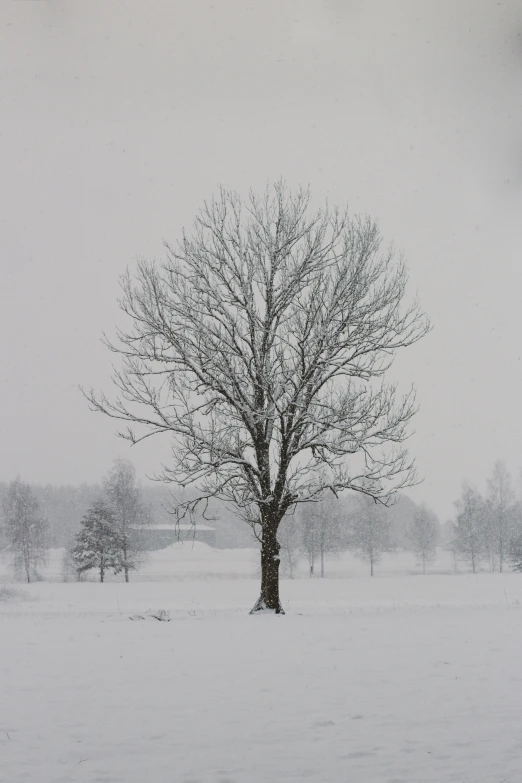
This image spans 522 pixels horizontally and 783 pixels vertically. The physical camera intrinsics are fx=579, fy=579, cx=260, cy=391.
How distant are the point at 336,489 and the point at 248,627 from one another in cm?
432

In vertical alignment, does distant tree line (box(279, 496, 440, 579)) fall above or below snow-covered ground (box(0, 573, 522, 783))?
below

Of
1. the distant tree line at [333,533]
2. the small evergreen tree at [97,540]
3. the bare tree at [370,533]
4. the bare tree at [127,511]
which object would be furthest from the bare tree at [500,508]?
the small evergreen tree at [97,540]

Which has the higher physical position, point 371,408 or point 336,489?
point 371,408

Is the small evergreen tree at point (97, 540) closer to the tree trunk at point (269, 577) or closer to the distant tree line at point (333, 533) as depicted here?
the distant tree line at point (333, 533)

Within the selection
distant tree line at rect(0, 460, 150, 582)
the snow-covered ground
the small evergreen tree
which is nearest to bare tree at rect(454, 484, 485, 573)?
distant tree line at rect(0, 460, 150, 582)

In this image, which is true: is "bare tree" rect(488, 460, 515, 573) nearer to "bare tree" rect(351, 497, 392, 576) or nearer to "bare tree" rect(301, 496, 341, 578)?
"bare tree" rect(351, 497, 392, 576)

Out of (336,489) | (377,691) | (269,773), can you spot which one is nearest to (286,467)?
(336,489)

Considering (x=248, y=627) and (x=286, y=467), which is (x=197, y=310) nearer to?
(x=286, y=467)

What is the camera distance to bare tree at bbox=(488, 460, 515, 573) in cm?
6241

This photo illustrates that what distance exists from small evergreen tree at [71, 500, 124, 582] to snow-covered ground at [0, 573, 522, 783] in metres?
32.6

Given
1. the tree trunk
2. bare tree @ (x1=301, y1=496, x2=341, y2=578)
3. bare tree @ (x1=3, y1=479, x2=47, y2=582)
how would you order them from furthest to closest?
bare tree @ (x1=301, y1=496, x2=341, y2=578), bare tree @ (x1=3, y1=479, x2=47, y2=582), the tree trunk

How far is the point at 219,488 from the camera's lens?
13648 millimetres

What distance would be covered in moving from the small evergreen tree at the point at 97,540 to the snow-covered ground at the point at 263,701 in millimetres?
32622

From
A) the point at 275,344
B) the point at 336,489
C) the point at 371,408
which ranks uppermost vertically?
the point at 275,344
